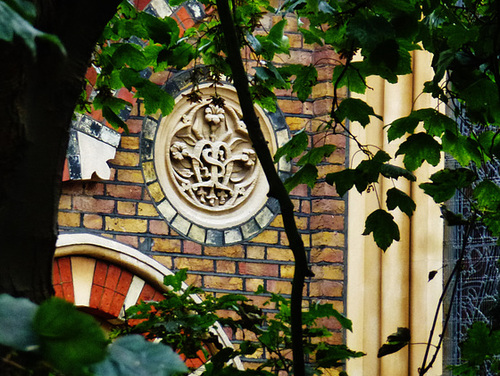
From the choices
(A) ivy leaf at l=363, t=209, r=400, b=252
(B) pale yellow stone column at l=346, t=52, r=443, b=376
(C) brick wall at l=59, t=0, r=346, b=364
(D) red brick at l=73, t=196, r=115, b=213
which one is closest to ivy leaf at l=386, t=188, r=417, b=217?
(A) ivy leaf at l=363, t=209, r=400, b=252

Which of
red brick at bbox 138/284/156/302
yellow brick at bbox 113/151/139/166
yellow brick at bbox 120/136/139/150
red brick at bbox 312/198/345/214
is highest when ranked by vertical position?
yellow brick at bbox 120/136/139/150

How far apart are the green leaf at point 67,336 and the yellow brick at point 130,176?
2.59 metres

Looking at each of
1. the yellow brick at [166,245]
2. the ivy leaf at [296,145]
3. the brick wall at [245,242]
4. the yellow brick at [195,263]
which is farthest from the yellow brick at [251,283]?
the ivy leaf at [296,145]

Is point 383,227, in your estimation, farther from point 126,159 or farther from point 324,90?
point 324,90

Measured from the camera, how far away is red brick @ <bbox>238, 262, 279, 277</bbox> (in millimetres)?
3027

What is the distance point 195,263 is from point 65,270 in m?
0.46

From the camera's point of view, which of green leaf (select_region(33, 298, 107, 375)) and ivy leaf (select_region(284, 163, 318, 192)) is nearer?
green leaf (select_region(33, 298, 107, 375))

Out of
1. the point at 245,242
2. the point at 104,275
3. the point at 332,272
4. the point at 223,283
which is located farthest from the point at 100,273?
the point at 332,272

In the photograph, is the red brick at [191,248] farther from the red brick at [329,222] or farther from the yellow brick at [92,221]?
the red brick at [329,222]

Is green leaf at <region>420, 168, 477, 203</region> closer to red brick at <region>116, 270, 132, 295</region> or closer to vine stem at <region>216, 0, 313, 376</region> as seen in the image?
→ vine stem at <region>216, 0, 313, 376</region>

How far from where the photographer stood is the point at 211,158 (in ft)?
9.93

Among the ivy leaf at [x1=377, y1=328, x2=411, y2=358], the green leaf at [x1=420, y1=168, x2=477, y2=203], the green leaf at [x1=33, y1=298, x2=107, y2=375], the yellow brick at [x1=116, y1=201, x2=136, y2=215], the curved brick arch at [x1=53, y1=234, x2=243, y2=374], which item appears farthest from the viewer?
the yellow brick at [x1=116, y1=201, x2=136, y2=215]

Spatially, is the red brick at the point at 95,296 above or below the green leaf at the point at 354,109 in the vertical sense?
below

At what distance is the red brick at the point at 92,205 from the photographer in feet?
9.22
